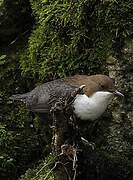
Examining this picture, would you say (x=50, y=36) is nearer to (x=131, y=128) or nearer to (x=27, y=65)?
(x=27, y=65)

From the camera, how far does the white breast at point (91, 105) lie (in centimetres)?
388

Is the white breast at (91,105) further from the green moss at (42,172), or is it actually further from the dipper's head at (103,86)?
the green moss at (42,172)

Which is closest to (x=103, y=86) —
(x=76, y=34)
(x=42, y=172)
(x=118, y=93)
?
(x=118, y=93)

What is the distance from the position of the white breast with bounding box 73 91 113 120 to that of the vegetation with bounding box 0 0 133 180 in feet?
1.45

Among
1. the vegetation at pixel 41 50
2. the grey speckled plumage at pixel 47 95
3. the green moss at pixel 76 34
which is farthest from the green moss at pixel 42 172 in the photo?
the green moss at pixel 76 34

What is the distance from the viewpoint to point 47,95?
4086 mm

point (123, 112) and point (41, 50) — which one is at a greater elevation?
point (41, 50)

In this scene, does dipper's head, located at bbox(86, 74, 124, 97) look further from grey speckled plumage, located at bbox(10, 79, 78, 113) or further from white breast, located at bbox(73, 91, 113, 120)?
grey speckled plumage, located at bbox(10, 79, 78, 113)

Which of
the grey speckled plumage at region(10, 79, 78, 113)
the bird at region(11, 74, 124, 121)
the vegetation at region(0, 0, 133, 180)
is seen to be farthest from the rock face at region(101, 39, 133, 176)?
the grey speckled plumage at region(10, 79, 78, 113)

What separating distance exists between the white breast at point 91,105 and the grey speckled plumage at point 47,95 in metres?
0.12

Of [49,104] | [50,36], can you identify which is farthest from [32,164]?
[50,36]

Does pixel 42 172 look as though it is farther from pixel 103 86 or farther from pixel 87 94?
pixel 103 86

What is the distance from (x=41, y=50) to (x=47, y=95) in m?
0.77

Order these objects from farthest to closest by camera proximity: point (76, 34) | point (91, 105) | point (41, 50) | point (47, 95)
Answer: point (41, 50) → point (76, 34) → point (47, 95) → point (91, 105)
